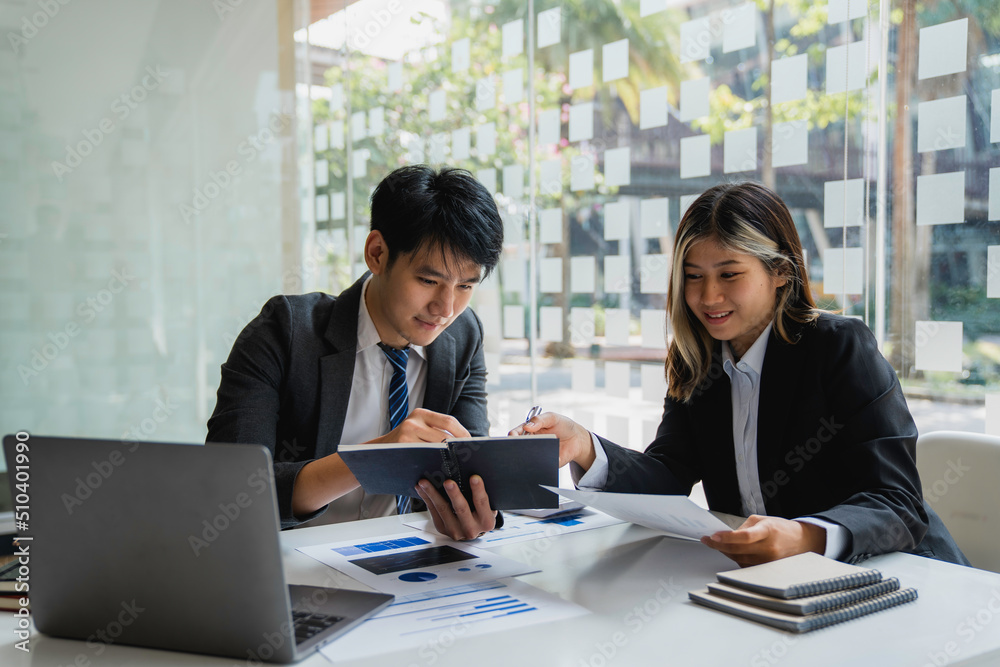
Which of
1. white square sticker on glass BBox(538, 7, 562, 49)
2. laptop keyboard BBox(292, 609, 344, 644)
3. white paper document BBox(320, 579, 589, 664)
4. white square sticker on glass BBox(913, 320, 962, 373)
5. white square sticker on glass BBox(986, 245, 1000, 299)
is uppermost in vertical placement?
white square sticker on glass BBox(538, 7, 562, 49)

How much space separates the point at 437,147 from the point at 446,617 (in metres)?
3.40

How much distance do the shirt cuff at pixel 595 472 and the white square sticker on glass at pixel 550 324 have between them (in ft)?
5.76

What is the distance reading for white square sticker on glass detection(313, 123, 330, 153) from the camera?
184 inches

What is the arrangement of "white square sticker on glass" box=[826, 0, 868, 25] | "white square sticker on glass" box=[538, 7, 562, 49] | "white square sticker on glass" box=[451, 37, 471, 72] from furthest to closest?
"white square sticker on glass" box=[451, 37, 471, 72]
"white square sticker on glass" box=[538, 7, 562, 49]
"white square sticker on glass" box=[826, 0, 868, 25]

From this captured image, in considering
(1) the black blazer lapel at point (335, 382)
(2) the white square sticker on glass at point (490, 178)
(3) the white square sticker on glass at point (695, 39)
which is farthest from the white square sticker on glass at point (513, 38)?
(1) the black blazer lapel at point (335, 382)

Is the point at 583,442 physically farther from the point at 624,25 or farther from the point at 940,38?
the point at 624,25

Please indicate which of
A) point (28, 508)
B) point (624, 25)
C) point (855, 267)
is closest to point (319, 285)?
point (624, 25)

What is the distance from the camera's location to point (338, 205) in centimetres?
470

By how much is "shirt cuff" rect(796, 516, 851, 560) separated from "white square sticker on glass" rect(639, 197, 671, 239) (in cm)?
182

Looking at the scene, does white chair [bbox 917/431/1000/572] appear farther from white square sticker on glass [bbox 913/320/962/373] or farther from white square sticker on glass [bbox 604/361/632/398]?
white square sticker on glass [bbox 604/361/632/398]

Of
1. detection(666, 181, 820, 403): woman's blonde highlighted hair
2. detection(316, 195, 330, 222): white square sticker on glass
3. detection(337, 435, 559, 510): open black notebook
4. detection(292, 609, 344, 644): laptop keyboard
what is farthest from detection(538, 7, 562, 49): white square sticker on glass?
detection(292, 609, 344, 644): laptop keyboard

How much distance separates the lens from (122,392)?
12.1 feet

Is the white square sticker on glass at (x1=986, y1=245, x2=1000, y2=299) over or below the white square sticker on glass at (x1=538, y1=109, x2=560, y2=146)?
below

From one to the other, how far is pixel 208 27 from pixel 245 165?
0.70 m
